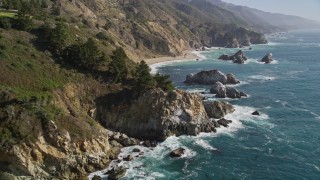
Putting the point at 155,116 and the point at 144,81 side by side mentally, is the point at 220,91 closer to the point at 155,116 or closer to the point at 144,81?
the point at 144,81

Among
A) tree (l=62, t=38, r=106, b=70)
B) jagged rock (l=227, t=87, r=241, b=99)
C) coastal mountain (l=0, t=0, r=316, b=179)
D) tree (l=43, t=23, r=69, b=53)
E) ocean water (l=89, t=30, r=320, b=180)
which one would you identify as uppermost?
tree (l=43, t=23, r=69, b=53)

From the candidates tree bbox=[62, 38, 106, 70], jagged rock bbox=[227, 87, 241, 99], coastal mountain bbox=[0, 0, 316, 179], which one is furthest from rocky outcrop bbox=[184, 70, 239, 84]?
tree bbox=[62, 38, 106, 70]

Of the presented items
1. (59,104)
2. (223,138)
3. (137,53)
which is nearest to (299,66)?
(137,53)

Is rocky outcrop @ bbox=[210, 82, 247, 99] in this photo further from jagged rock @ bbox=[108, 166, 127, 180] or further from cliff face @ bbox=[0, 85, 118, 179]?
jagged rock @ bbox=[108, 166, 127, 180]

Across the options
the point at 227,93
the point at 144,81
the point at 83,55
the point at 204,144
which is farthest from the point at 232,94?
the point at 83,55

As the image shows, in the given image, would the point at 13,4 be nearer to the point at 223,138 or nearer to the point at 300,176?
the point at 223,138
